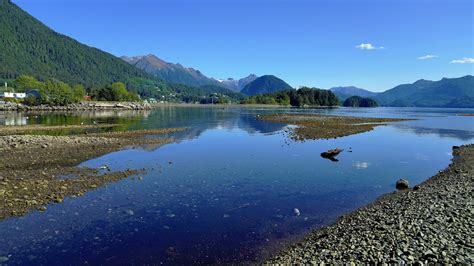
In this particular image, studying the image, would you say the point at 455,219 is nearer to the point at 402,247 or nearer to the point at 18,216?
the point at 402,247

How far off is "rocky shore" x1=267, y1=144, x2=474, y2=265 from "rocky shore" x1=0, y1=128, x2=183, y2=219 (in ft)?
46.1

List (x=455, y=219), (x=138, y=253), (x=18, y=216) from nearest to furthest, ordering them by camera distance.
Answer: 1. (x=138, y=253)
2. (x=455, y=219)
3. (x=18, y=216)

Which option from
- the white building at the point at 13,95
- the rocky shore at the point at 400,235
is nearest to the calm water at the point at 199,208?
the rocky shore at the point at 400,235

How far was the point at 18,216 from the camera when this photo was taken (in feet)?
53.3

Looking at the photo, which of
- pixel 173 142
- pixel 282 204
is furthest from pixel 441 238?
pixel 173 142

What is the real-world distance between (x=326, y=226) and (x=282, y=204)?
3776 mm

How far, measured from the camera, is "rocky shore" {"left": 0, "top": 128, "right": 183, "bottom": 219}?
61.1ft

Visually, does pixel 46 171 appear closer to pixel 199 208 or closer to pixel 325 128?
pixel 199 208

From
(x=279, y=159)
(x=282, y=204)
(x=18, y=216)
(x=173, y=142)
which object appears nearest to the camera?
(x=18, y=216)

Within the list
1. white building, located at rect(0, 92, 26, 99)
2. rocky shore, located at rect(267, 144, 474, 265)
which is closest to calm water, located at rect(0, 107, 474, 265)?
rocky shore, located at rect(267, 144, 474, 265)

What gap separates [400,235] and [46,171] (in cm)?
2444

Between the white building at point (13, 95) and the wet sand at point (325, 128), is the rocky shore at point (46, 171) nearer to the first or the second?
the wet sand at point (325, 128)

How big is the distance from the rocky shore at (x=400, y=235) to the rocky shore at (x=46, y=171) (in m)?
14.1

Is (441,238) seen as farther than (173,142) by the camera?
No
